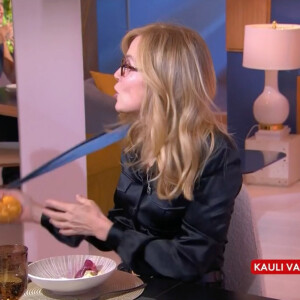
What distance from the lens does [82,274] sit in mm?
1379

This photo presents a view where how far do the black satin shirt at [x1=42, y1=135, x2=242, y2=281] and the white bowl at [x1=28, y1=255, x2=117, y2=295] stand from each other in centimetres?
7

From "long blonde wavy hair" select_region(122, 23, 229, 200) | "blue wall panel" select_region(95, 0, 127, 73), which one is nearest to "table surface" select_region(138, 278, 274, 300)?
"long blonde wavy hair" select_region(122, 23, 229, 200)

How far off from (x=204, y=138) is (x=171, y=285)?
1.08 feet

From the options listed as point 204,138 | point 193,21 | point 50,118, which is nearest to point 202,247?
point 204,138

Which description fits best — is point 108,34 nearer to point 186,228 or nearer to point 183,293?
point 186,228

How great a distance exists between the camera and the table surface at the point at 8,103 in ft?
8.37

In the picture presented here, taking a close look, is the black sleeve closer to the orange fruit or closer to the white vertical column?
the orange fruit

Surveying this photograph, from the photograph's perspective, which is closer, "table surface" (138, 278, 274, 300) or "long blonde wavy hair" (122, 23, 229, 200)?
"table surface" (138, 278, 274, 300)

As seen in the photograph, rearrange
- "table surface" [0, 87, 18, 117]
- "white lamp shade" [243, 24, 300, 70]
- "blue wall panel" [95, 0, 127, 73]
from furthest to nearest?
"white lamp shade" [243, 24, 300, 70], "blue wall panel" [95, 0, 127, 73], "table surface" [0, 87, 18, 117]

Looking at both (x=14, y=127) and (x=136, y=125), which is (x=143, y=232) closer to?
(x=136, y=125)

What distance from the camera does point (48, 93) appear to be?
8.70 feet

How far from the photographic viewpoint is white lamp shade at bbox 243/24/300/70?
4.32 meters

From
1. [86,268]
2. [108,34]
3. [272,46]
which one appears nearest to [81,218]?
[86,268]

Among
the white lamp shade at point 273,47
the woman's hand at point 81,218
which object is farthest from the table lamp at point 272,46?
the woman's hand at point 81,218
